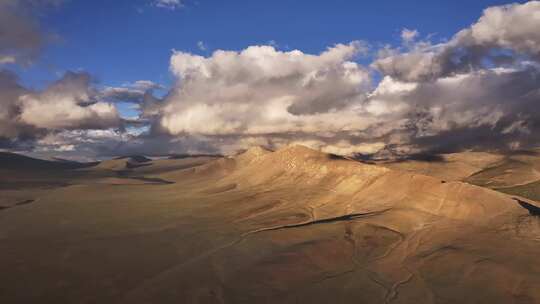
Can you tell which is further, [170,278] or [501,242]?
[501,242]

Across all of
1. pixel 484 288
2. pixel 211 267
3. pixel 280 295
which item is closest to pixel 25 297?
pixel 211 267

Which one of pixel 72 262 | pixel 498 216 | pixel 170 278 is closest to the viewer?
pixel 170 278

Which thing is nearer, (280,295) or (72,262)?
(280,295)

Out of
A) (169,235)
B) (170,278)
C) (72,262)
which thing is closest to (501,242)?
(170,278)

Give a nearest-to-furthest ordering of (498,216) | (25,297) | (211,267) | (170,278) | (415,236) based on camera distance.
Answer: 1. (25,297)
2. (170,278)
3. (211,267)
4. (415,236)
5. (498,216)

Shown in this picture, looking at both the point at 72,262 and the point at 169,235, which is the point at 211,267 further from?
the point at 169,235

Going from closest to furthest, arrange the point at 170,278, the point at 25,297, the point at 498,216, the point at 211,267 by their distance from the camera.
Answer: the point at 25,297, the point at 170,278, the point at 211,267, the point at 498,216

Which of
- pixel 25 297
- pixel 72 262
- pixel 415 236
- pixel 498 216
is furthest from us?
pixel 498 216

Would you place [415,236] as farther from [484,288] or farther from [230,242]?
[230,242]

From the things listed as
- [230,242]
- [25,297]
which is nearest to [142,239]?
[230,242]
